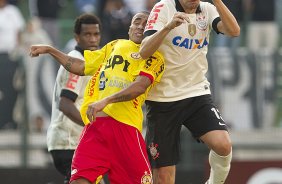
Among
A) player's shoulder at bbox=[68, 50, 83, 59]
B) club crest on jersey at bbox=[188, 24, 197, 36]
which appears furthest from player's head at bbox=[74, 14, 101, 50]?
club crest on jersey at bbox=[188, 24, 197, 36]

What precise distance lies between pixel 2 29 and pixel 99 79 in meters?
7.95

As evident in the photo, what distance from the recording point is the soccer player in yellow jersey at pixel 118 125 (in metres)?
9.44

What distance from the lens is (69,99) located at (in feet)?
34.9

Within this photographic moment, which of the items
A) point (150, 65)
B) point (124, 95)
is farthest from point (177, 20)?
point (124, 95)

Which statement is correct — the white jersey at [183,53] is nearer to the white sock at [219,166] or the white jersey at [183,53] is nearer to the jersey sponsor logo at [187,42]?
the jersey sponsor logo at [187,42]

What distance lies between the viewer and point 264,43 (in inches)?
705

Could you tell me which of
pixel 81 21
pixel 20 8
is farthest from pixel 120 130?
pixel 20 8

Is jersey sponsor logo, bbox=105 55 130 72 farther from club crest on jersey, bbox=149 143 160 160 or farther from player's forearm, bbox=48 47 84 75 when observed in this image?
club crest on jersey, bbox=149 143 160 160

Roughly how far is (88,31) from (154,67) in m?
1.40

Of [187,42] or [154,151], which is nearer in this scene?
[187,42]

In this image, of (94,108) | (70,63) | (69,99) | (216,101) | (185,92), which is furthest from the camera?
(216,101)

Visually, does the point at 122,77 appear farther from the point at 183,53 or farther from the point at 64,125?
the point at 64,125

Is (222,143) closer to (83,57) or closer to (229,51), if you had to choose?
(83,57)

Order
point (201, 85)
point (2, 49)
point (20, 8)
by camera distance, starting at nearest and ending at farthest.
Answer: point (201, 85) < point (2, 49) < point (20, 8)
